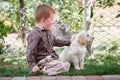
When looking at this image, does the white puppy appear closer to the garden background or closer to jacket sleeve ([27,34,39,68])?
jacket sleeve ([27,34,39,68])

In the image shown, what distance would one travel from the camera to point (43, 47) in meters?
3.96

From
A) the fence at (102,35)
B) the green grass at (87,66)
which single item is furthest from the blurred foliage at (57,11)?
the green grass at (87,66)

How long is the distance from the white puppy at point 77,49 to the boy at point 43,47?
112 mm

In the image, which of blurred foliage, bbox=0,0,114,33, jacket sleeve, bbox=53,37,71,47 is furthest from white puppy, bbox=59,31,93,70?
blurred foliage, bbox=0,0,114,33

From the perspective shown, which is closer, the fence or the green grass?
the green grass

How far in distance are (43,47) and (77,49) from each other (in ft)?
1.33

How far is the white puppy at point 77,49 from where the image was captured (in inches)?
157

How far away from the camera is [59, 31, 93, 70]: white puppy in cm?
398

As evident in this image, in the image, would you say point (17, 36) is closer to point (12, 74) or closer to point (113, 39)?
point (113, 39)

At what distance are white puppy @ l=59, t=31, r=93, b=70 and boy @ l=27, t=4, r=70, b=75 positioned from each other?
112mm

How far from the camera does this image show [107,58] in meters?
5.01

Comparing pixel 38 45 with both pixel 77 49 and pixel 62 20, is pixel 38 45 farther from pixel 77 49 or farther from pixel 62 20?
pixel 62 20

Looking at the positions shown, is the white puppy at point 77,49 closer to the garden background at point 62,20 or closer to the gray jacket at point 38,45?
the gray jacket at point 38,45

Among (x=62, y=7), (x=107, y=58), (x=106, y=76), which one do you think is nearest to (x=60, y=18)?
(x=62, y=7)
